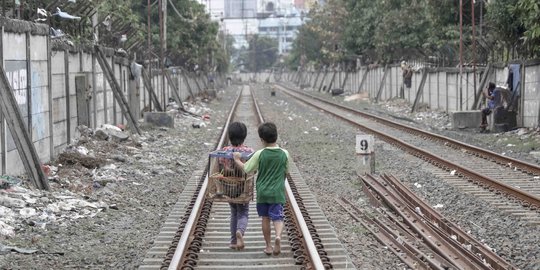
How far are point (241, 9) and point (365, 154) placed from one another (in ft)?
171

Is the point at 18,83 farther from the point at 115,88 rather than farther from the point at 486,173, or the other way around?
the point at 115,88

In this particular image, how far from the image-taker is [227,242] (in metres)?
9.70

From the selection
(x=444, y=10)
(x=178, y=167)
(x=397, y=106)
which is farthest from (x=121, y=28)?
(x=397, y=106)

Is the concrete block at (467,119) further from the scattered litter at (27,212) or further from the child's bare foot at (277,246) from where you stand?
the child's bare foot at (277,246)

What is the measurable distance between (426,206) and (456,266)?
3731 mm

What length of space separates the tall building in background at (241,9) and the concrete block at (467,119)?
39.3m

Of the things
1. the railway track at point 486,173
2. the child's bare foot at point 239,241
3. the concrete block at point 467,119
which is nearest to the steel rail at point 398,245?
the child's bare foot at point 239,241

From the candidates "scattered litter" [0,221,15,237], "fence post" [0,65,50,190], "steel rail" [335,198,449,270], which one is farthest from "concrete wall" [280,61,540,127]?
"scattered litter" [0,221,15,237]

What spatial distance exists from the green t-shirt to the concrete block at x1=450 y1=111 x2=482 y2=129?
20861 millimetres

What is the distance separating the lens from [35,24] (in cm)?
1580

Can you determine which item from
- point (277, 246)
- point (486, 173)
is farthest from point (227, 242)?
point (486, 173)

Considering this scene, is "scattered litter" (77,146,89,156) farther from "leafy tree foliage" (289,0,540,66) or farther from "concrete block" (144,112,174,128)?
"leafy tree foliage" (289,0,540,66)

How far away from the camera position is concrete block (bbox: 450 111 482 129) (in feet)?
93.3

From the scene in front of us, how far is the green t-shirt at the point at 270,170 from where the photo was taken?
28.2ft
